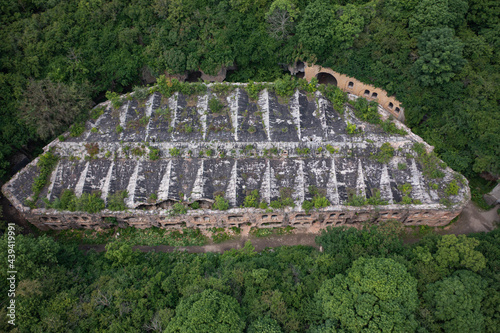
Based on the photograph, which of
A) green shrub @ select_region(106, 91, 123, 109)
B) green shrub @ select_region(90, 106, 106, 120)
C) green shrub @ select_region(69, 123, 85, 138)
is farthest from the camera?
green shrub @ select_region(106, 91, 123, 109)

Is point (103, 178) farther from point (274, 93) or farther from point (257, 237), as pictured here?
point (274, 93)

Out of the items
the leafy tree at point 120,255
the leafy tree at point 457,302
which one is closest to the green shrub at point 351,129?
the leafy tree at point 457,302

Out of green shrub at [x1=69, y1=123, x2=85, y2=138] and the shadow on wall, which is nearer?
green shrub at [x1=69, y1=123, x2=85, y2=138]

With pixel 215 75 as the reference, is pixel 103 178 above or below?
below

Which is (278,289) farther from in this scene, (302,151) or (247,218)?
(302,151)

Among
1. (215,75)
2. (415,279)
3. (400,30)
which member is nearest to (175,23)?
(215,75)

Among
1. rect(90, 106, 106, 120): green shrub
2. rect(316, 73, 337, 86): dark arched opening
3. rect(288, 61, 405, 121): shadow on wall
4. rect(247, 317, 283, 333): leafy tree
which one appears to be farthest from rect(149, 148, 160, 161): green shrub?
rect(316, 73, 337, 86): dark arched opening

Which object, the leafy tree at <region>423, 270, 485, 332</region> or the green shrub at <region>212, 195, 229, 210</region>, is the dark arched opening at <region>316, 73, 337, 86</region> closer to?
the green shrub at <region>212, 195, 229, 210</region>
